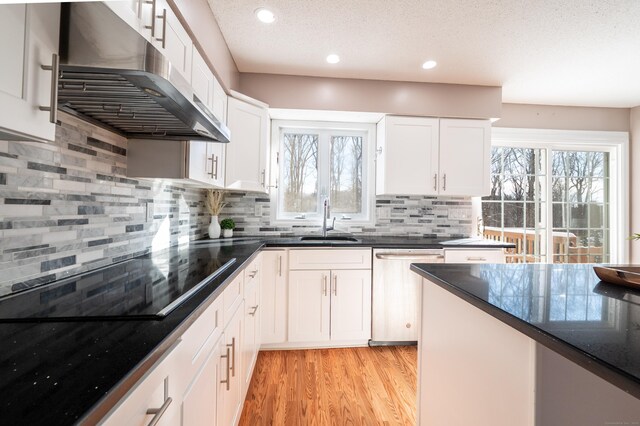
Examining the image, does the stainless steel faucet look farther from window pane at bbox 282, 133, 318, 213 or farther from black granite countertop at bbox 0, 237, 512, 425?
black granite countertop at bbox 0, 237, 512, 425

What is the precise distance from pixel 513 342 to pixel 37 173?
5.29 feet

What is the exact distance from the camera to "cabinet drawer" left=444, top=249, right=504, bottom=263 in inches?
98.1

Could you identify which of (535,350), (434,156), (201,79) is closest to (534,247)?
(434,156)

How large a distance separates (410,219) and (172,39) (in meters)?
2.56

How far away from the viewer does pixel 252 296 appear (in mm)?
1849

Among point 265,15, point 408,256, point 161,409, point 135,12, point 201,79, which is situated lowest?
point 161,409

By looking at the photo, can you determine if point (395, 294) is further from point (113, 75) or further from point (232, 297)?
point (113, 75)

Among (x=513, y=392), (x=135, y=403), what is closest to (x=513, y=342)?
(x=513, y=392)

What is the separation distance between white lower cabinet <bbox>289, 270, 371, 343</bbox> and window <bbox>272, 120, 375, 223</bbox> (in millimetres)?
773

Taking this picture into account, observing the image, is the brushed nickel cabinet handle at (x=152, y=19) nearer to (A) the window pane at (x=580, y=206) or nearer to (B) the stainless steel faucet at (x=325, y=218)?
(B) the stainless steel faucet at (x=325, y=218)

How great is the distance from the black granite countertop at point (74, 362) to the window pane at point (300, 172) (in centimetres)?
223

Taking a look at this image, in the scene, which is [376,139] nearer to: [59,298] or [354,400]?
[354,400]

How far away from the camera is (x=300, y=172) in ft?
9.98

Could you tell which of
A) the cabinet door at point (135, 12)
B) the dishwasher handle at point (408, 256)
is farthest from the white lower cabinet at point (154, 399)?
the dishwasher handle at point (408, 256)
